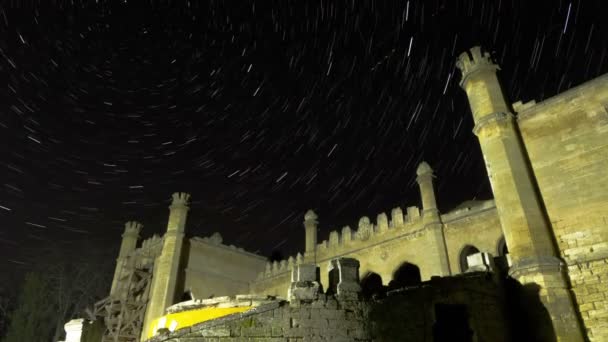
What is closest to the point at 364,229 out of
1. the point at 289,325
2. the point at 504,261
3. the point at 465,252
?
the point at 465,252

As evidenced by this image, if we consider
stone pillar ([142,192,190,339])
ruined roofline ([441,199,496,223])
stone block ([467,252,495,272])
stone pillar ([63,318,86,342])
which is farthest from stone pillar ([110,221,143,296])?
stone block ([467,252,495,272])

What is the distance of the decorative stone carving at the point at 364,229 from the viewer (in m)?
21.2

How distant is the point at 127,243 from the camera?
88.6ft

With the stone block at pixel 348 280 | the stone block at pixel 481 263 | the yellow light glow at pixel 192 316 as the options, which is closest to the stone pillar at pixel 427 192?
the stone block at pixel 481 263

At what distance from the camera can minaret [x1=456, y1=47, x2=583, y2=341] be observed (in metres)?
9.77

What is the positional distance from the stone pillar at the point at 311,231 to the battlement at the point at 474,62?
498 inches

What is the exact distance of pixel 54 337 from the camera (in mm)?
28906

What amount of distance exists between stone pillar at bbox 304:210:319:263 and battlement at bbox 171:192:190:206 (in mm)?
7243

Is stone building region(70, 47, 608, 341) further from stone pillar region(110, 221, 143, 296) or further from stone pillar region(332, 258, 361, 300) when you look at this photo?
stone pillar region(110, 221, 143, 296)

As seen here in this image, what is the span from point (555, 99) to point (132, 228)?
24995 millimetres

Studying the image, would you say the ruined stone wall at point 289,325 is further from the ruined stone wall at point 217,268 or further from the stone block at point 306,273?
the ruined stone wall at point 217,268

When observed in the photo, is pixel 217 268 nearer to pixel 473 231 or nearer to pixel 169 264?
pixel 169 264

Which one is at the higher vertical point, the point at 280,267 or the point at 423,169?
the point at 423,169

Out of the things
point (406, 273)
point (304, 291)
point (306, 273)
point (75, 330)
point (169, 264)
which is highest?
point (169, 264)
